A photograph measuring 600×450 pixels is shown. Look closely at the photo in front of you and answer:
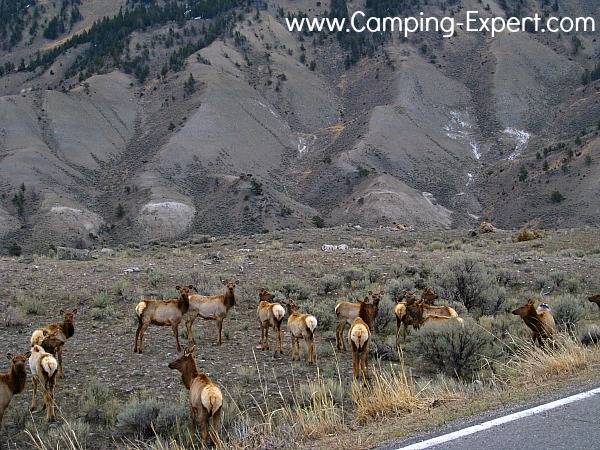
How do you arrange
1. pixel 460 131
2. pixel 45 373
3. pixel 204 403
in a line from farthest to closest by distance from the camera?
pixel 460 131 → pixel 45 373 → pixel 204 403

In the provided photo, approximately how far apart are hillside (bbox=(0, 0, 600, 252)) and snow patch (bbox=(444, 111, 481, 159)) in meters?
0.33

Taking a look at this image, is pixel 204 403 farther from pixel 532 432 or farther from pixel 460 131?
pixel 460 131

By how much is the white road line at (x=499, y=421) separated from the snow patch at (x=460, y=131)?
283ft

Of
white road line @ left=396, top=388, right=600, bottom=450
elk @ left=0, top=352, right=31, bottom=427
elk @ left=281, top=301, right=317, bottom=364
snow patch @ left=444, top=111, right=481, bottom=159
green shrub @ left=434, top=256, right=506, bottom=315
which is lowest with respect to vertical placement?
green shrub @ left=434, top=256, right=506, bottom=315

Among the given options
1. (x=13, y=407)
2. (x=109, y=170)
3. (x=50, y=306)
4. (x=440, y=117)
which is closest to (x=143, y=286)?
(x=50, y=306)

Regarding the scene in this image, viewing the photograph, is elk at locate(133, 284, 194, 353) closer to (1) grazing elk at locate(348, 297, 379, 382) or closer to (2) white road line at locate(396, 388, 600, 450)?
(1) grazing elk at locate(348, 297, 379, 382)

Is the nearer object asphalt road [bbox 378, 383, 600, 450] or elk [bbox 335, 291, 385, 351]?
asphalt road [bbox 378, 383, 600, 450]

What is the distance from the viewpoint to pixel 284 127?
97.9 meters

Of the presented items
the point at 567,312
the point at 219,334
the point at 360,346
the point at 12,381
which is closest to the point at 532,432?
the point at 360,346

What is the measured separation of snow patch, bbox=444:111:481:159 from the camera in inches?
3610

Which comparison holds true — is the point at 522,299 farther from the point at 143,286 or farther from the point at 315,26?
the point at 315,26

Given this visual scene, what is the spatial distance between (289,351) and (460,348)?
3.92 m

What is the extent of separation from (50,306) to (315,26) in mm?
125614

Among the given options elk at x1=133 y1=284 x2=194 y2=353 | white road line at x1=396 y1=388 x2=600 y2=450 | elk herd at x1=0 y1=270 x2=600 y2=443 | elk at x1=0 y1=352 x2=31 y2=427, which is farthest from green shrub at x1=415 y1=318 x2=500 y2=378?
elk at x1=0 y1=352 x2=31 y2=427
